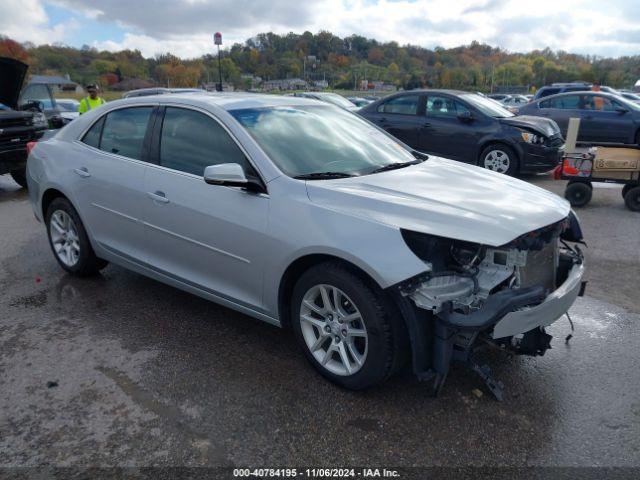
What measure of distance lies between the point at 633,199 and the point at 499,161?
2449 mm

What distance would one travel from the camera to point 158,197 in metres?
3.78

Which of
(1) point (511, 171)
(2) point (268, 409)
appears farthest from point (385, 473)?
(1) point (511, 171)

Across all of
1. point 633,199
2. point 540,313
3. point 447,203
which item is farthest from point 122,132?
point 633,199

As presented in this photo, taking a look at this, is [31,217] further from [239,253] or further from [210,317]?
[239,253]

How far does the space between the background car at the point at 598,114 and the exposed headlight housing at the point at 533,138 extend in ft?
13.3

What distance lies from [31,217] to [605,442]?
756cm

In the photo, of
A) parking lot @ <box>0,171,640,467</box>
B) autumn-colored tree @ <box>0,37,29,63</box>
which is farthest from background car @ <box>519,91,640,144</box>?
autumn-colored tree @ <box>0,37,29,63</box>

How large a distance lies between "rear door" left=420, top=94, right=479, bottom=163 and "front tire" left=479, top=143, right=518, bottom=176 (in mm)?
261

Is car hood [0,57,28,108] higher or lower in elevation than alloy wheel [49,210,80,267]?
higher

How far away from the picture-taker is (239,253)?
11.0ft

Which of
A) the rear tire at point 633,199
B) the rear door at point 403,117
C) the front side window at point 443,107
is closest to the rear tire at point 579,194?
the rear tire at point 633,199

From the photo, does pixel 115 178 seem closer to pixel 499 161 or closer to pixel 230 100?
pixel 230 100

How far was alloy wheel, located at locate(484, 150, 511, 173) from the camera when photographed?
9.38m

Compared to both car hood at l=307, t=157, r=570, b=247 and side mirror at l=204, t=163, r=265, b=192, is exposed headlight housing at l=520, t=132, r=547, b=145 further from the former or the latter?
side mirror at l=204, t=163, r=265, b=192
